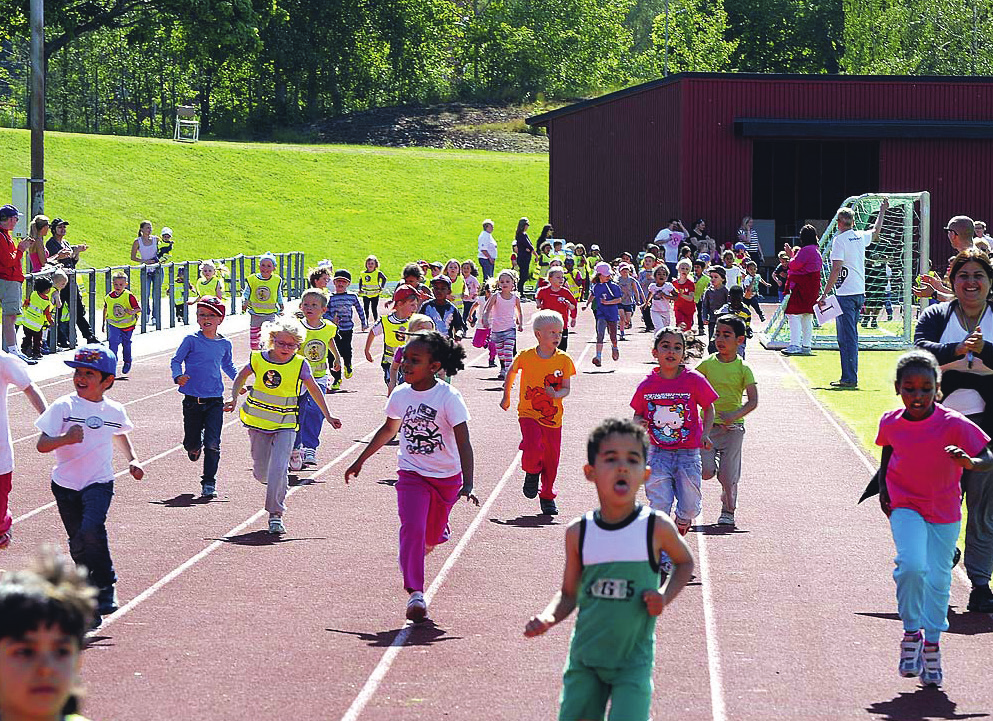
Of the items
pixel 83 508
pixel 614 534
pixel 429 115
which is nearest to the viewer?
pixel 614 534

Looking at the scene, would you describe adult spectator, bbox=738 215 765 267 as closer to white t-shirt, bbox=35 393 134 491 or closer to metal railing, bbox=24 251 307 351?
metal railing, bbox=24 251 307 351

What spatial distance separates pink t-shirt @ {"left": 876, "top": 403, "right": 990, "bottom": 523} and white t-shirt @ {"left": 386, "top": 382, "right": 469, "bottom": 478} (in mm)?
A: 2557

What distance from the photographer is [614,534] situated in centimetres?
574

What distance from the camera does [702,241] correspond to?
4038 cm

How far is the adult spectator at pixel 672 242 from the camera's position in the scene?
39.2 meters

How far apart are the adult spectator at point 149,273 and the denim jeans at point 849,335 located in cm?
1391

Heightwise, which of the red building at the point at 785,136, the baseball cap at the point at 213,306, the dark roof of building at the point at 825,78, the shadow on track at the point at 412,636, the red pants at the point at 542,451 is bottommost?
the shadow on track at the point at 412,636

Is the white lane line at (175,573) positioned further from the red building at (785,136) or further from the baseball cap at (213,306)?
the red building at (785,136)

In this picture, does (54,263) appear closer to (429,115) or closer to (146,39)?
(146,39)

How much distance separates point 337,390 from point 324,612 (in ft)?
41.9

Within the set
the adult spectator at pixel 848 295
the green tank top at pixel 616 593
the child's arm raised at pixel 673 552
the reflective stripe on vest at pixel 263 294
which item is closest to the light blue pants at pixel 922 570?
the child's arm raised at pixel 673 552

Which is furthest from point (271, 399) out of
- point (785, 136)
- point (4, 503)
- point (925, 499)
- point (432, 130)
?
point (432, 130)

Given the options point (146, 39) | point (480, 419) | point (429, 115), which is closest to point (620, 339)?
point (480, 419)

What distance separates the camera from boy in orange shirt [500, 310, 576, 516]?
12828 mm
